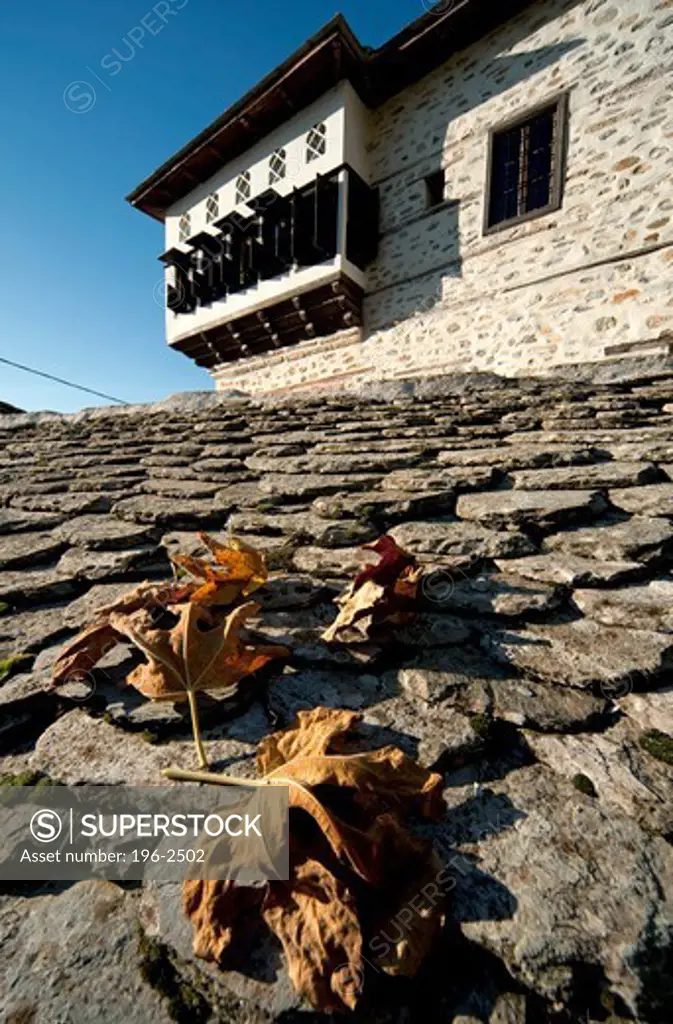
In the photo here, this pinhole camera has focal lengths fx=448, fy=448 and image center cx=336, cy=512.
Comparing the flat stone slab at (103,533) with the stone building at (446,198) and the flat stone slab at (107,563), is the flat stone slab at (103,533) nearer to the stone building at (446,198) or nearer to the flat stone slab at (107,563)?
the flat stone slab at (107,563)

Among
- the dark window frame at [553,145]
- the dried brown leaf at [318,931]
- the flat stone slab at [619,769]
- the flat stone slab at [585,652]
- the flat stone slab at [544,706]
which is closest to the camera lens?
the dried brown leaf at [318,931]

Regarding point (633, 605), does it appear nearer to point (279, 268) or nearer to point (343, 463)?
point (343, 463)

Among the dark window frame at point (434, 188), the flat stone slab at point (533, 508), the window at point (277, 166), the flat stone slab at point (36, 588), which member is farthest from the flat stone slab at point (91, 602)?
the window at point (277, 166)

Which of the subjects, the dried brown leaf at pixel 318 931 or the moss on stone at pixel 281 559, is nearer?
the dried brown leaf at pixel 318 931

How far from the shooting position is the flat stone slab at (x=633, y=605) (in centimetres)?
144

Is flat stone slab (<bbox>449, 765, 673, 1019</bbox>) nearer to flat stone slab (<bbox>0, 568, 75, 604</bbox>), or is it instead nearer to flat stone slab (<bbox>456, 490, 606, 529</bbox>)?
flat stone slab (<bbox>456, 490, 606, 529</bbox>)

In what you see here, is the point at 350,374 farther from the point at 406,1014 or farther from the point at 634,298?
the point at 406,1014

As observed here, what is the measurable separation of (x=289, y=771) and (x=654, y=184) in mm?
9485

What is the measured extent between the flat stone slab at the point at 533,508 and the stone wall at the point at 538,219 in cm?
617

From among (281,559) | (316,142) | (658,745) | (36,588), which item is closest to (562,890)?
(658,745)

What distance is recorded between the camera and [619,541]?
1.85 metres

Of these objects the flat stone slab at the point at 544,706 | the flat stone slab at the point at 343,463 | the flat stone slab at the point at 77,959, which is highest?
the flat stone slab at the point at 343,463

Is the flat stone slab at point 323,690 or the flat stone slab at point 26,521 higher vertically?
the flat stone slab at point 26,521

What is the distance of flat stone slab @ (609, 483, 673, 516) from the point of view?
6.87 feet
